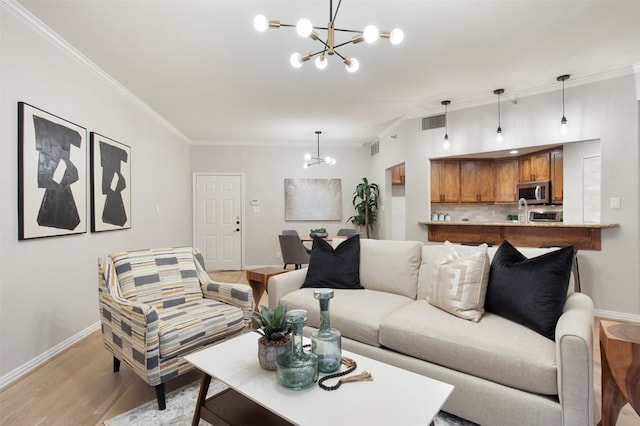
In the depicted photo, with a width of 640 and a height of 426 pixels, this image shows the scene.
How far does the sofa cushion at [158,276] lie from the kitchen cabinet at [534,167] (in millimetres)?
5152

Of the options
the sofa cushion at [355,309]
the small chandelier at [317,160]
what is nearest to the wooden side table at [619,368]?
the sofa cushion at [355,309]

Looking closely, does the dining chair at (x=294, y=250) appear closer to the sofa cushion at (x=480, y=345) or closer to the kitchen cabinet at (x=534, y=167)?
the sofa cushion at (x=480, y=345)

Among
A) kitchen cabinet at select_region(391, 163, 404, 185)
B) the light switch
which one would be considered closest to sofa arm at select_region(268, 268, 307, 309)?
the light switch

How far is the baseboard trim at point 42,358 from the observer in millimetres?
2117

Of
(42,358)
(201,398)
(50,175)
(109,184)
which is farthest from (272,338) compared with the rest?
(109,184)

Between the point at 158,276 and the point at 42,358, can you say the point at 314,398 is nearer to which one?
the point at 158,276

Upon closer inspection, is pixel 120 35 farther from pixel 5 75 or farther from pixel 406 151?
pixel 406 151

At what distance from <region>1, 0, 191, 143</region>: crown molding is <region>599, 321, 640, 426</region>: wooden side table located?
4024 millimetres

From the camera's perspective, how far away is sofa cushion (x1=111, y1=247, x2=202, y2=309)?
2.28 metres

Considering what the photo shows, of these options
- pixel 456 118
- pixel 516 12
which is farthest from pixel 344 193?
pixel 516 12

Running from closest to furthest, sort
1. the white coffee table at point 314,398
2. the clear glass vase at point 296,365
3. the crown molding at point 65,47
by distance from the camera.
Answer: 1. the white coffee table at point 314,398
2. the clear glass vase at point 296,365
3. the crown molding at point 65,47

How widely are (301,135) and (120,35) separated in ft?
12.2

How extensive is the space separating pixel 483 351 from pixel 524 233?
9.74 feet

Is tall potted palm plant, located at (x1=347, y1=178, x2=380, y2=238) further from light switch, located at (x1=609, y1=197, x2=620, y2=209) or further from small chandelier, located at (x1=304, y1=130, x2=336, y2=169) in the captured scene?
light switch, located at (x1=609, y1=197, x2=620, y2=209)
